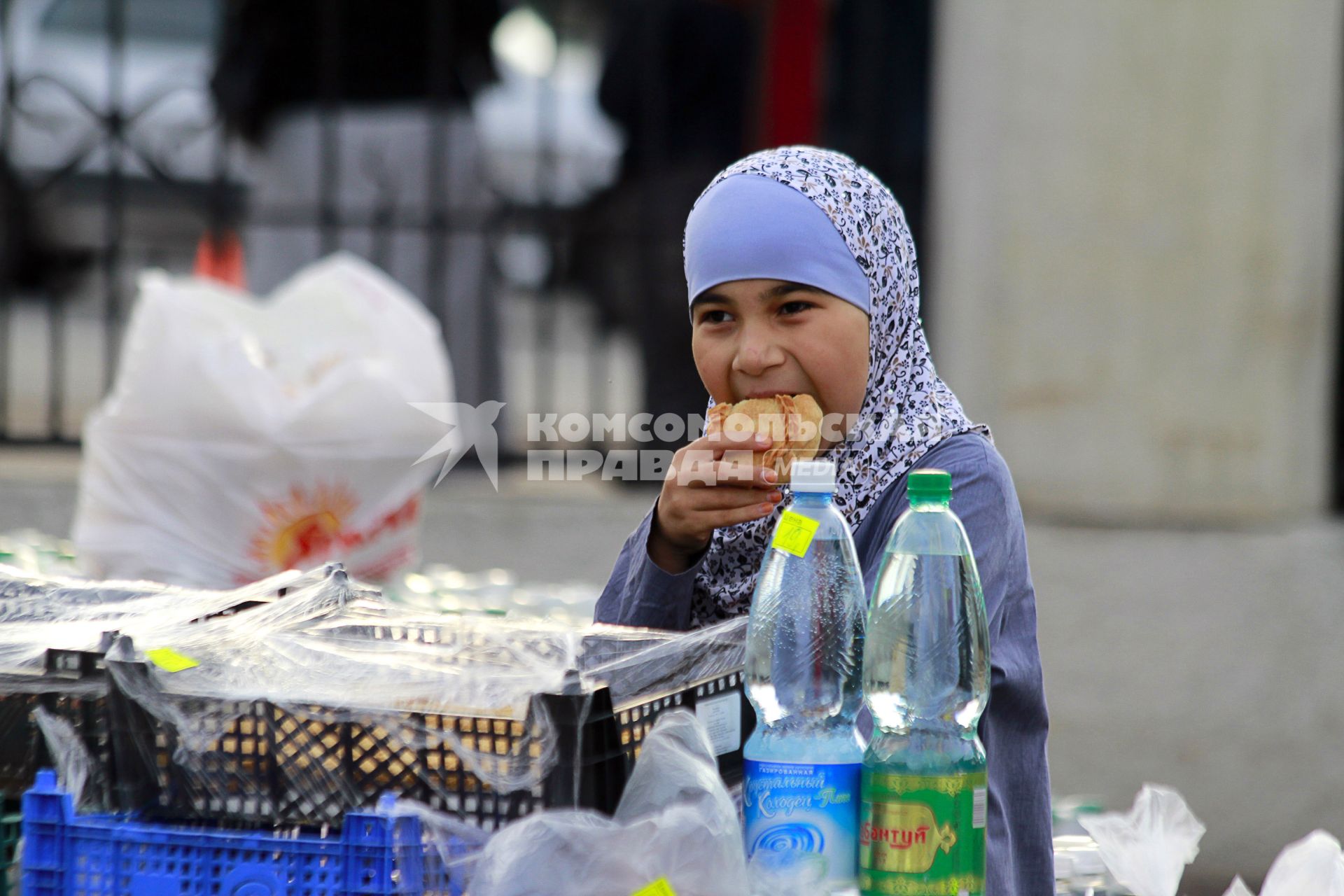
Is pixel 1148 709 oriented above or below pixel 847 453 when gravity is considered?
below

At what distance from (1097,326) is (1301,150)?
81 centimetres

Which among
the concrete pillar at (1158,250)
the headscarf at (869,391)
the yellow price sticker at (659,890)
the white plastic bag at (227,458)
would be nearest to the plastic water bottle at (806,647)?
the yellow price sticker at (659,890)

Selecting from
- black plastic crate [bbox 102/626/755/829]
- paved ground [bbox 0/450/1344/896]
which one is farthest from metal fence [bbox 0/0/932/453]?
black plastic crate [bbox 102/626/755/829]

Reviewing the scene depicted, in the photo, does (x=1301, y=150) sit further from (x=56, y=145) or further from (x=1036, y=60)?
(x=56, y=145)

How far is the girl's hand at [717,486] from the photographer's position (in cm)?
181

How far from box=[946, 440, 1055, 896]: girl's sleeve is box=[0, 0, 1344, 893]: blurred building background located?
7.60ft

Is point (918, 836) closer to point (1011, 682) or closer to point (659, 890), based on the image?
point (659, 890)

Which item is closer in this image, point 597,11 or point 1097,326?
point 1097,326

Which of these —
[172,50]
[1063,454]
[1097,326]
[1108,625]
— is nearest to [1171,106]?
[1097,326]

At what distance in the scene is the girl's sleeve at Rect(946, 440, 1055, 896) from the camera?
5.93 ft

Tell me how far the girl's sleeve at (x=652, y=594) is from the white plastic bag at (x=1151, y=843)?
611 millimetres

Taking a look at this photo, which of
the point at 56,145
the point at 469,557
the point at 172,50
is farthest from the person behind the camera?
the point at 172,50

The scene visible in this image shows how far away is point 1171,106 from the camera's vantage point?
446 cm

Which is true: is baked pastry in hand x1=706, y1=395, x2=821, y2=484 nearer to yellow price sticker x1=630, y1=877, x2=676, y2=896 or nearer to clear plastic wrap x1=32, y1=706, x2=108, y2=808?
yellow price sticker x1=630, y1=877, x2=676, y2=896
